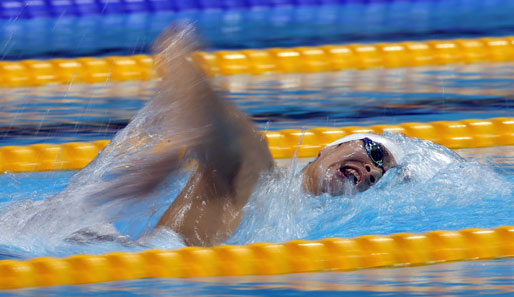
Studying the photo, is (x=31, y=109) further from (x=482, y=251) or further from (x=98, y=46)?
(x=482, y=251)

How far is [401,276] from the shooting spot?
87.9 inches

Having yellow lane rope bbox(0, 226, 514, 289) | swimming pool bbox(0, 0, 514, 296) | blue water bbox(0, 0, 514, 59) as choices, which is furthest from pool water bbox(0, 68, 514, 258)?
blue water bbox(0, 0, 514, 59)

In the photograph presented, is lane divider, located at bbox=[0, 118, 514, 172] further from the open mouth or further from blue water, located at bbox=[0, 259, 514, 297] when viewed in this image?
blue water, located at bbox=[0, 259, 514, 297]

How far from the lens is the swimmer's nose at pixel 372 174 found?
2754 mm

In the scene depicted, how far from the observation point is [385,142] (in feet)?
9.41

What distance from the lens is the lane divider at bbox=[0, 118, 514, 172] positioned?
3521mm

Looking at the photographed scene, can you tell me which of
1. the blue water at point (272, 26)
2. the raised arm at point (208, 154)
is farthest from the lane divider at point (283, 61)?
the raised arm at point (208, 154)

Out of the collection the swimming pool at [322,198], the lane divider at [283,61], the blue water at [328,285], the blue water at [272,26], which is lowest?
the blue water at [328,285]

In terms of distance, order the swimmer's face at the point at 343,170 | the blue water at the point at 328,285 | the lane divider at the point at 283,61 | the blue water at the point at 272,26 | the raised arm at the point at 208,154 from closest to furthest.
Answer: the blue water at the point at 328,285 < the raised arm at the point at 208,154 < the swimmer's face at the point at 343,170 < the lane divider at the point at 283,61 < the blue water at the point at 272,26

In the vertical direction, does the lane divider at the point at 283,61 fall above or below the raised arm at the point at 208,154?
above

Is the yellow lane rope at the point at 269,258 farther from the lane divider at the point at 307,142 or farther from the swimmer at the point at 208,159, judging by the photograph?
the lane divider at the point at 307,142

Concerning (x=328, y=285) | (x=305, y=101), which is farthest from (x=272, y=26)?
(x=328, y=285)

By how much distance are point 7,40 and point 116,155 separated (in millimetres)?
A: 3421

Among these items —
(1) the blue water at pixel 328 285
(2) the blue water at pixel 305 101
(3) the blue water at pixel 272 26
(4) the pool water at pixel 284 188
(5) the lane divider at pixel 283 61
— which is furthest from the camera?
(3) the blue water at pixel 272 26
